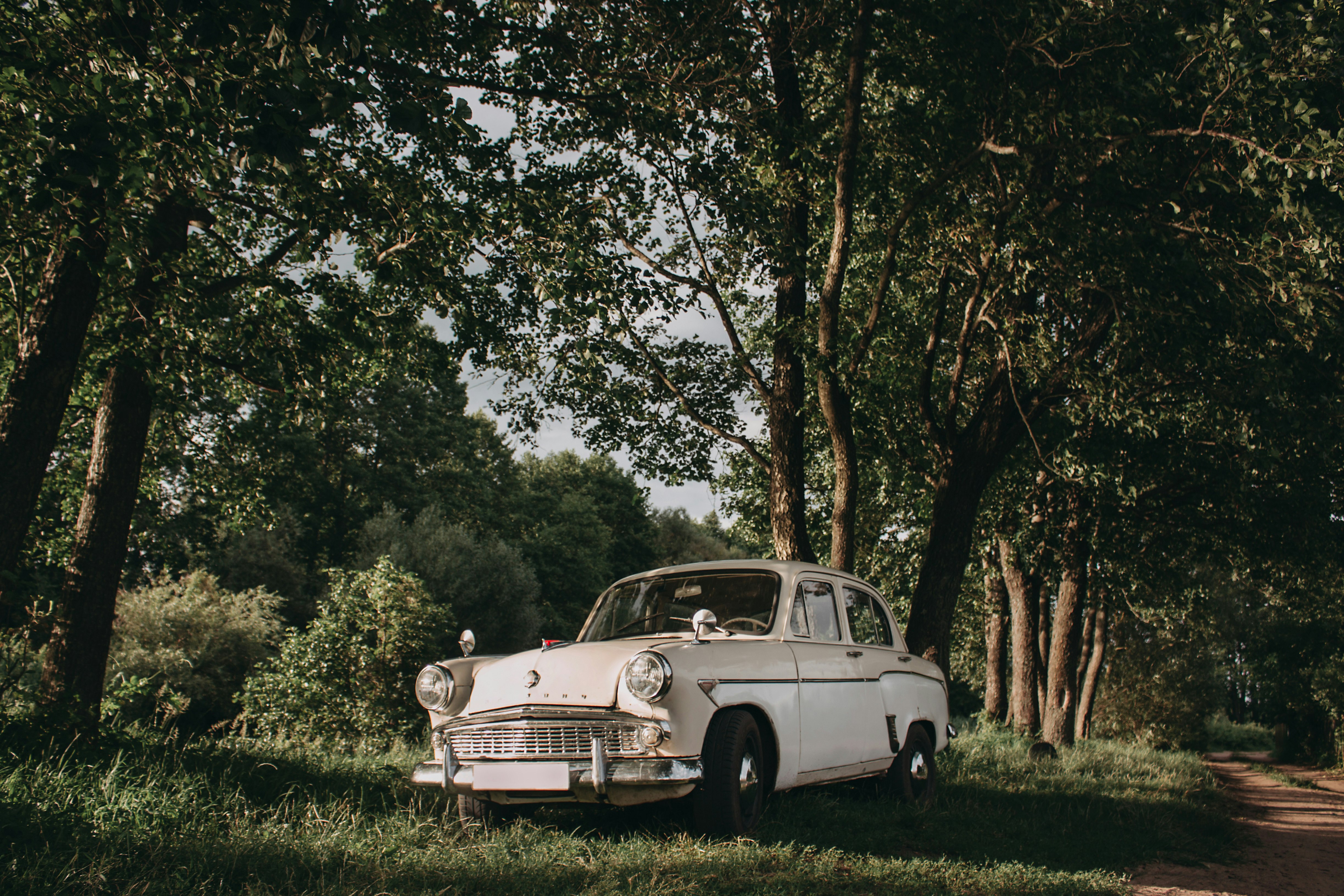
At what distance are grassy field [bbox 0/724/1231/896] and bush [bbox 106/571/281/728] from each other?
1813 cm

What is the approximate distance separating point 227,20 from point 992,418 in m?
10.2

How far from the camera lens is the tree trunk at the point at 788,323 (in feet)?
35.8

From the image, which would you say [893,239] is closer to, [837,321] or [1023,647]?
[837,321]

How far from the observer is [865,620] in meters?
7.56

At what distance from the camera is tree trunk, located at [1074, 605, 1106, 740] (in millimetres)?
26109

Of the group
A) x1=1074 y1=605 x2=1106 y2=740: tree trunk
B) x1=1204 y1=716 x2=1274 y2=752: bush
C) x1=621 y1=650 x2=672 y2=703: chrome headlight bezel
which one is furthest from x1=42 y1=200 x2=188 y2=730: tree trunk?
x1=1204 y1=716 x2=1274 y2=752: bush

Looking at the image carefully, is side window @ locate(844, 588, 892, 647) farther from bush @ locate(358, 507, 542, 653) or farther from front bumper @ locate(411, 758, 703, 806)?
bush @ locate(358, 507, 542, 653)

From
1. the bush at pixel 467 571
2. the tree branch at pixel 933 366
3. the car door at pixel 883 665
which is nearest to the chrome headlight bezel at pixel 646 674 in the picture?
the car door at pixel 883 665

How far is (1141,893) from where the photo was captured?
5590 millimetres

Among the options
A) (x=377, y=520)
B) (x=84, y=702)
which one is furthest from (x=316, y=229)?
(x=377, y=520)

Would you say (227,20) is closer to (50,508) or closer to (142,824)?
(142,824)

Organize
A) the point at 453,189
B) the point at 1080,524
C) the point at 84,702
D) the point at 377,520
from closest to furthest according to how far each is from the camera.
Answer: the point at 84,702 → the point at 453,189 → the point at 1080,524 → the point at 377,520

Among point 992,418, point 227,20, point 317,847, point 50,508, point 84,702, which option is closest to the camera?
point 227,20

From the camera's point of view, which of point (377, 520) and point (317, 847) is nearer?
point (317, 847)
